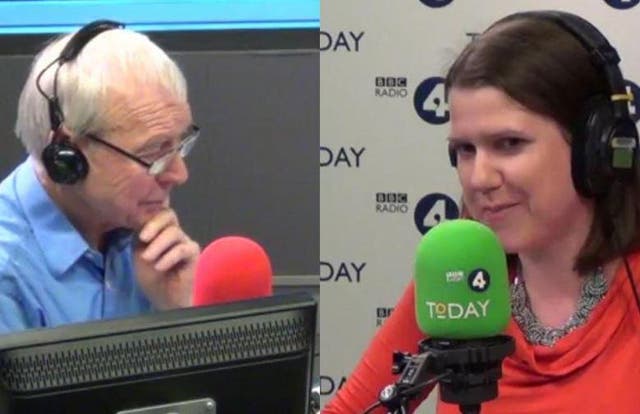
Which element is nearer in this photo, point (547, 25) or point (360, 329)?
point (547, 25)

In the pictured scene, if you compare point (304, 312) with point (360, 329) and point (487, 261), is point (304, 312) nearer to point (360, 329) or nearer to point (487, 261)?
point (487, 261)

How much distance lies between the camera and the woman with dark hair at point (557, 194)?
1.39 meters

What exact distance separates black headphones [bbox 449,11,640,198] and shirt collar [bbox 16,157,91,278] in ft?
2.38

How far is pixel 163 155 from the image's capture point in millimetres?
1737

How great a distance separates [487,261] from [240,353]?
26cm

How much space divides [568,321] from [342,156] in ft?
4.20

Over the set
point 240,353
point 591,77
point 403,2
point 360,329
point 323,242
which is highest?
point 403,2

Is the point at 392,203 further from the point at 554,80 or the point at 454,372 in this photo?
the point at 454,372

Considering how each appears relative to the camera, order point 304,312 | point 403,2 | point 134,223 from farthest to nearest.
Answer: point 403,2, point 134,223, point 304,312

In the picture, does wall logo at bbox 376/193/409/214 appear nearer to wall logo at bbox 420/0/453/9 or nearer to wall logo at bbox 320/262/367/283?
wall logo at bbox 320/262/367/283

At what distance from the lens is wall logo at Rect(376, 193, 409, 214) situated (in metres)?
2.71

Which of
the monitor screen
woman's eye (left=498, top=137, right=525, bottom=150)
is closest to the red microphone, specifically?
woman's eye (left=498, top=137, right=525, bottom=150)

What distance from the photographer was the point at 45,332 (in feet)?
2.99

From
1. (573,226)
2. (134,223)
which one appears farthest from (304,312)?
(134,223)
